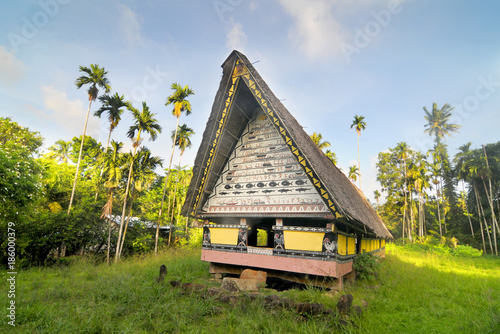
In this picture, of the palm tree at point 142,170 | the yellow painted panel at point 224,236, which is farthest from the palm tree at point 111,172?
the yellow painted panel at point 224,236

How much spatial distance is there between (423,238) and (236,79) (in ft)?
125

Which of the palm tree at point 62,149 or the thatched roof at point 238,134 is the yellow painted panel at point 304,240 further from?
the palm tree at point 62,149

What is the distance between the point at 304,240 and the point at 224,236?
278 centimetres

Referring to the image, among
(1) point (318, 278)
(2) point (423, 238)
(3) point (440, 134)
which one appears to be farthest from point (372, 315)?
(3) point (440, 134)

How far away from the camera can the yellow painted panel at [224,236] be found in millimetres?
8141

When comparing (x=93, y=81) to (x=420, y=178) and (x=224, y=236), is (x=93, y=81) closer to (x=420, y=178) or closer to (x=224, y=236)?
(x=224, y=236)

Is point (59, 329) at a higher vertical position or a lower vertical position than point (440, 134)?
lower

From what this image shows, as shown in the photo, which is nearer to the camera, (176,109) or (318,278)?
(318,278)

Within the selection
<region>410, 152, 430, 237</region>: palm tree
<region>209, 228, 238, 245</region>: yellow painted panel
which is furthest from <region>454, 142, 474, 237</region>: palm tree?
<region>209, 228, 238, 245</region>: yellow painted panel

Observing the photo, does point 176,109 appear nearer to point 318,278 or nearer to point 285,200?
point 285,200

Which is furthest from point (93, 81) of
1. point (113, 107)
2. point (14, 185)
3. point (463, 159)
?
point (463, 159)

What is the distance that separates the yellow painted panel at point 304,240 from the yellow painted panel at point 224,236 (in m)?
1.81

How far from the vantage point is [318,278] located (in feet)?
22.8

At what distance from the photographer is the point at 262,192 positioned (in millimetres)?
7953
